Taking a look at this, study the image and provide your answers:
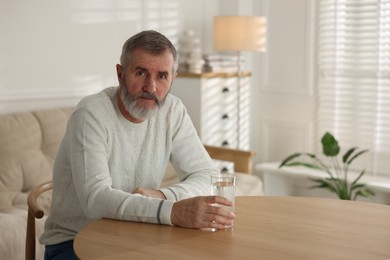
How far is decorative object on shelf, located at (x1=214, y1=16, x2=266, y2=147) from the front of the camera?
4.77m

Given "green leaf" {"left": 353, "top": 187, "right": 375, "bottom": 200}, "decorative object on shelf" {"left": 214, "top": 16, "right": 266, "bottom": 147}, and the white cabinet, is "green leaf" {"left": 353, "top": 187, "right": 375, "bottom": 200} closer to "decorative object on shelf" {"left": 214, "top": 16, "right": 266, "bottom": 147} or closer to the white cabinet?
the white cabinet

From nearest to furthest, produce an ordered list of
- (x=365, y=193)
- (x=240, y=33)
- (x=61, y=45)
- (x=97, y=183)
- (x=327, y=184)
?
(x=97, y=183) → (x=61, y=45) → (x=365, y=193) → (x=327, y=184) → (x=240, y=33)

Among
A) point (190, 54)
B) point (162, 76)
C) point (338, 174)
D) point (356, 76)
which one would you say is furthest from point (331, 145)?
point (162, 76)

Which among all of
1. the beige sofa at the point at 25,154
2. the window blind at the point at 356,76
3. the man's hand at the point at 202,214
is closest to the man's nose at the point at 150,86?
the man's hand at the point at 202,214

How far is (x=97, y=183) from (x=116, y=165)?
7.8 inches

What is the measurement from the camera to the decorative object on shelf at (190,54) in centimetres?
493

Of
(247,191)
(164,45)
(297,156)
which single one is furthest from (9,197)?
(297,156)

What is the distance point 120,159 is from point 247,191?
6.61 ft

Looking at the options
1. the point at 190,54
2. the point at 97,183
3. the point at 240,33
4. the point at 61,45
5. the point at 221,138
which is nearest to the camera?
the point at 97,183

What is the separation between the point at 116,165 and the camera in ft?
7.41

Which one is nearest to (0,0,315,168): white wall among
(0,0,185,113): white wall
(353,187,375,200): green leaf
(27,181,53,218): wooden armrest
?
(0,0,185,113): white wall

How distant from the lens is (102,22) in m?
4.55

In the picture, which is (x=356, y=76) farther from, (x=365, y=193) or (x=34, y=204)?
(x=34, y=204)

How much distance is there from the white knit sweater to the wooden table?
6cm
